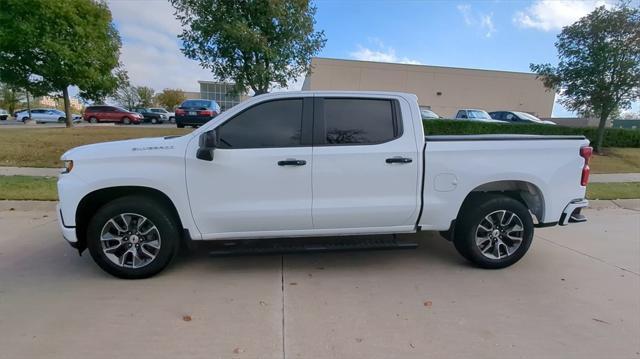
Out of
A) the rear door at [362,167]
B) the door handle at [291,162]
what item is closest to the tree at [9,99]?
the door handle at [291,162]

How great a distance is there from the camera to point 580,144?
4.01 meters

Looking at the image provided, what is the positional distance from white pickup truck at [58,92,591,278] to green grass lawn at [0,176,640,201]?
3.81 meters

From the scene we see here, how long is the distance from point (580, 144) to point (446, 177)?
163 cm

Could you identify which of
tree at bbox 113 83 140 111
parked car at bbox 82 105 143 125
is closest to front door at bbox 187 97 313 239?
parked car at bbox 82 105 143 125

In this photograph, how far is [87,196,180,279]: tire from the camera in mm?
3535

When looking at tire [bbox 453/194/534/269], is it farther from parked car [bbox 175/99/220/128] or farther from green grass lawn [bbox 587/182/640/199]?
parked car [bbox 175/99/220/128]

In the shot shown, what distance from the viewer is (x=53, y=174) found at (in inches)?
326

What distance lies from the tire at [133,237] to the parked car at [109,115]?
Result: 103 feet

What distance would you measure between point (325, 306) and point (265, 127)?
6.09 ft

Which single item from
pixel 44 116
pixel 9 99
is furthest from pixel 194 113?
pixel 9 99

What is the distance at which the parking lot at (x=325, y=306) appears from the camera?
2621 millimetres

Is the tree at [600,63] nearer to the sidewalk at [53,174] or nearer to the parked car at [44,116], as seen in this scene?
the sidewalk at [53,174]

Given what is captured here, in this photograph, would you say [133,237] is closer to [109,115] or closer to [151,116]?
[109,115]

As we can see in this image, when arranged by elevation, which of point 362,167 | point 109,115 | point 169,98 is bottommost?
point 362,167
